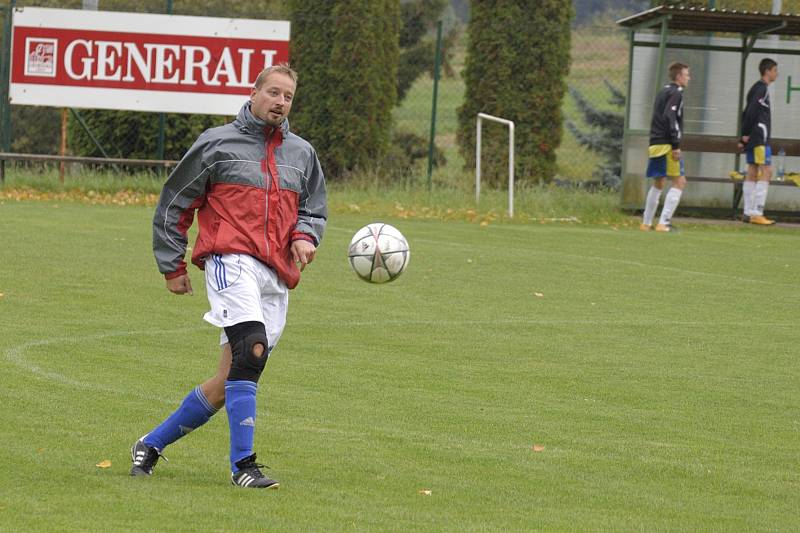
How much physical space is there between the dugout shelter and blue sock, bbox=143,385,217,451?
17306 millimetres

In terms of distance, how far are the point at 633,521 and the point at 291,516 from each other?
1344 millimetres

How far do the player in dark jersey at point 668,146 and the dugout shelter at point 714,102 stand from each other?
2156 mm

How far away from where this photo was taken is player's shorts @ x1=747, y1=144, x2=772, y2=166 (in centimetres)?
2167

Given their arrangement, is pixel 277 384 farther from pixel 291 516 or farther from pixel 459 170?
pixel 459 170

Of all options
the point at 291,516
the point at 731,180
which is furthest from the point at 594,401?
the point at 731,180

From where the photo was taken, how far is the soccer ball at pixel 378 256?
25.3ft

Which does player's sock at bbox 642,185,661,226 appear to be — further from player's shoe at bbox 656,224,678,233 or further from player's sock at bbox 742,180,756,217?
player's sock at bbox 742,180,756,217

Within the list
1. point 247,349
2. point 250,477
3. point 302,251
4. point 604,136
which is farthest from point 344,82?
point 250,477

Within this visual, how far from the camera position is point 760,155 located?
21.7 meters

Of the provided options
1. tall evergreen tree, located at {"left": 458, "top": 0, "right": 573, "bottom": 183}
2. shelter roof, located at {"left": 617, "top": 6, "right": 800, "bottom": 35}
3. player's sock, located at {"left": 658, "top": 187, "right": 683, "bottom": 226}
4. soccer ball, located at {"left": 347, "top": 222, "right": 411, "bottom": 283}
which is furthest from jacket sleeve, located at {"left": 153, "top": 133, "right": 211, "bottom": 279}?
tall evergreen tree, located at {"left": 458, "top": 0, "right": 573, "bottom": 183}

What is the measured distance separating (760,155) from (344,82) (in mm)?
8624

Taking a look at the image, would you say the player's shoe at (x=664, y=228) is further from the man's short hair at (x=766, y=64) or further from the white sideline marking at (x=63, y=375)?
the white sideline marking at (x=63, y=375)

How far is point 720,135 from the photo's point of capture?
939 inches

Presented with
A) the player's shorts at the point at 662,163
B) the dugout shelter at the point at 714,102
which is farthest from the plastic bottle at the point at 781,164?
the player's shorts at the point at 662,163
